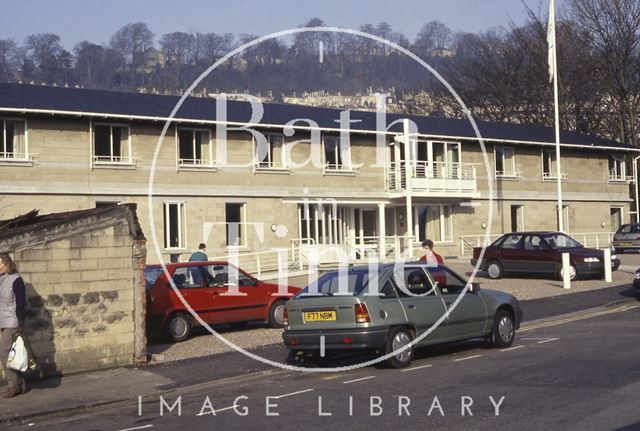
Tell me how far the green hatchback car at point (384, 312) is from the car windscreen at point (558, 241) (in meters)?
15.0

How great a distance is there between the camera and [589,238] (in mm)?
48469

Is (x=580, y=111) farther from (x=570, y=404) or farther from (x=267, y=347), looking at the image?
(x=570, y=404)

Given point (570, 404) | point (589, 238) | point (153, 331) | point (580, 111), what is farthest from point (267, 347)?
point (580, 111)

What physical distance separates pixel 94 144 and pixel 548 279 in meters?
16.2

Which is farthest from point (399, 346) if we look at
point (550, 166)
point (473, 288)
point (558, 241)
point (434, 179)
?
point (550, 166)

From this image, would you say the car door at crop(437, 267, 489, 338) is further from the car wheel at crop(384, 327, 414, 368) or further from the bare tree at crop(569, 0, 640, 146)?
the bare tree at crop(569, 0, 640, 146)

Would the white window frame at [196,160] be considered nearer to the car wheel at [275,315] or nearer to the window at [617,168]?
the car wheel at [275,315]

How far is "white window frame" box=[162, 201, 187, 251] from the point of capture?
34.2 metres

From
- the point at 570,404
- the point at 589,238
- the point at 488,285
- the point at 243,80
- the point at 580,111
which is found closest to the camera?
the point at 570,404

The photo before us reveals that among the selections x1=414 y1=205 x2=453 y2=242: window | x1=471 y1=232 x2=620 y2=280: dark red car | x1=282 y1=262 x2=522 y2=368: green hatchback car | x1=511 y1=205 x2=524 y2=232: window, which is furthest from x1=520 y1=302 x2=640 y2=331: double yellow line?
x1=511 y1=205 x2=524 y2=232: window

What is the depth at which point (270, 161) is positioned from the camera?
37.2m

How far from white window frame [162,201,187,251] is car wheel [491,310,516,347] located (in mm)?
20226

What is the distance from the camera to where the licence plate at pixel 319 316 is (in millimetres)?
13703

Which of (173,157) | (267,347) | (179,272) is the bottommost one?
(267,347)
